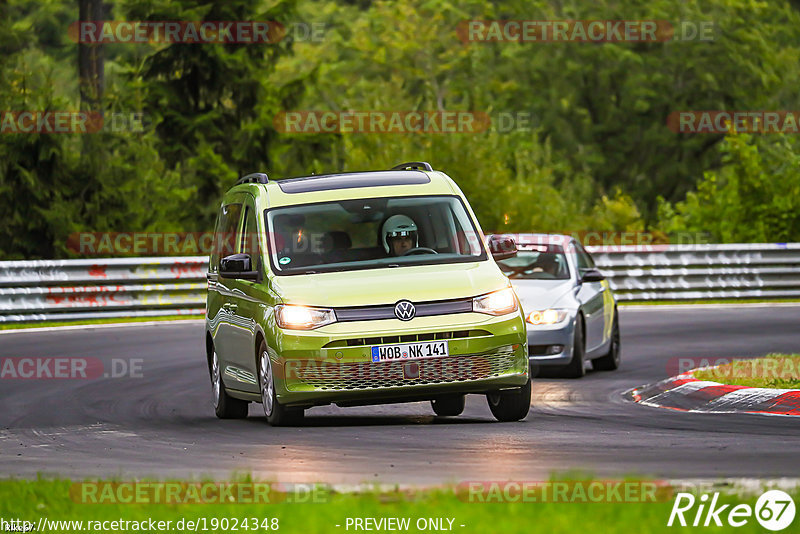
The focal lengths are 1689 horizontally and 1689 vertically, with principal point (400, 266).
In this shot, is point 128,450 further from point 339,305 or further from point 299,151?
point 299,151

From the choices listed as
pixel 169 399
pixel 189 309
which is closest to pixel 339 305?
pixel 169 399

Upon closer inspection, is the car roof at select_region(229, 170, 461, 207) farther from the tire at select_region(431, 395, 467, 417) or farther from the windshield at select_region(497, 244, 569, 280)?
the windshield at select_region(497, 244, 569, 280)

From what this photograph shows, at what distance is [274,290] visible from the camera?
12.9m

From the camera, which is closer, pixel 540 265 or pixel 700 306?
pixel 540 265

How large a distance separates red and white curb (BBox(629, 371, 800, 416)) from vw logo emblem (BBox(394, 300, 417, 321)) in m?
3.10

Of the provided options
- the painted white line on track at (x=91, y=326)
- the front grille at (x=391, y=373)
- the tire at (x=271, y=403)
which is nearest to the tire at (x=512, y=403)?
the front grille at (x=391, y=373)

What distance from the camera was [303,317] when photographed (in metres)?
12.5

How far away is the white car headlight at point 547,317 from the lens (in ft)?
58.5

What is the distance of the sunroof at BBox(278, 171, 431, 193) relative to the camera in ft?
45.7

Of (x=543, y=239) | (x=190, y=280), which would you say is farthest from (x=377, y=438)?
(x=190, y=280)

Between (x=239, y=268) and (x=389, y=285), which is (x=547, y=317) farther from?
(x=389, y=285)

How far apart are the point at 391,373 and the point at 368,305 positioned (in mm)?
534

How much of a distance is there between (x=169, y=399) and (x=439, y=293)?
15.0ft

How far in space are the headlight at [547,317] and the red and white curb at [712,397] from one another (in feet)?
5.36
